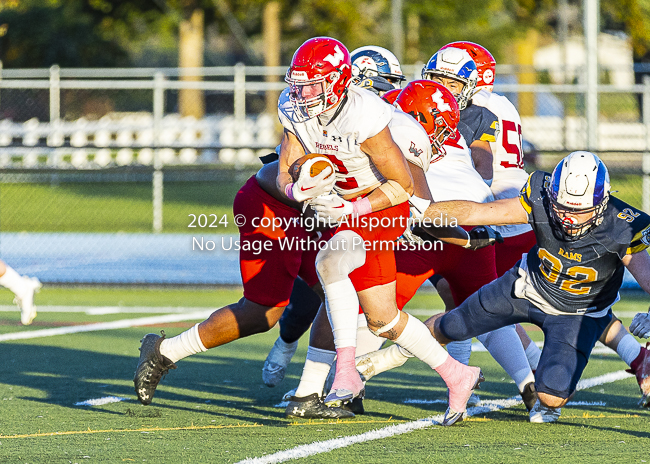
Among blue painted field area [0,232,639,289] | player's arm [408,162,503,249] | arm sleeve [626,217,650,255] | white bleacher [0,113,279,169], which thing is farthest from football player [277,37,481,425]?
white bleacher [0,113,279,169]

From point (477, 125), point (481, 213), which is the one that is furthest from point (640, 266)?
point (477, 125)

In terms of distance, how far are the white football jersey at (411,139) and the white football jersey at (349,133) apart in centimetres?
10

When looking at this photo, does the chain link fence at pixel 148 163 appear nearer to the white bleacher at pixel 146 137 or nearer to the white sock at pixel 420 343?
the white bleacher at pixel 146 137

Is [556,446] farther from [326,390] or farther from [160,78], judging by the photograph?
[160,78]

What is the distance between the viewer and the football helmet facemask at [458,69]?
17.5ft

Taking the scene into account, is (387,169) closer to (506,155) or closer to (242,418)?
(506,155)

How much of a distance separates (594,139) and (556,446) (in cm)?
781

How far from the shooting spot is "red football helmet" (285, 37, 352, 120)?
14.3ft

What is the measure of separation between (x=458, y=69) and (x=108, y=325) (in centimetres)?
397

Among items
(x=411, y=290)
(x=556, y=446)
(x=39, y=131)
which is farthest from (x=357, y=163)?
(x=39, y=131)

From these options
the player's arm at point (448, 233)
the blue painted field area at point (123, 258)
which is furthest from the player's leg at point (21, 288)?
the blue painted field area at point (123, 258)

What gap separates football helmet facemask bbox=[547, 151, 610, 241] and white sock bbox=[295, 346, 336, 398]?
139cm

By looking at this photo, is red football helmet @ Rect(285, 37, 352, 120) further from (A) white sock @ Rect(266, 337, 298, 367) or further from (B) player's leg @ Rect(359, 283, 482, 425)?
(A) white sock @ Rect(266, 337, 298, 367)

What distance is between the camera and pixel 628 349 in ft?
15.7
